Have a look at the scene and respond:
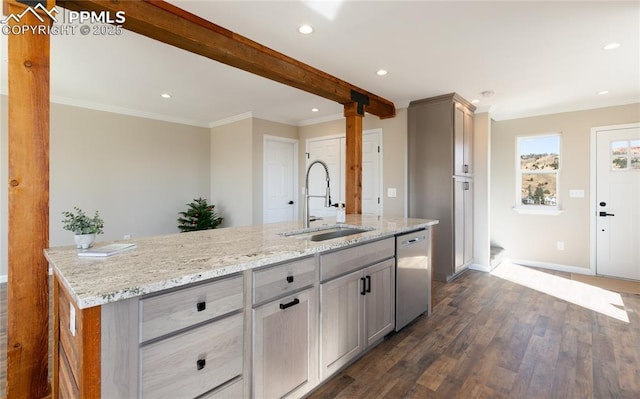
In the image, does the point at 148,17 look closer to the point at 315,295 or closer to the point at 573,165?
the point at 315,295

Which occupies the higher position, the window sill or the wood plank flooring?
the window sill

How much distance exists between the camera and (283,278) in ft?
5.20

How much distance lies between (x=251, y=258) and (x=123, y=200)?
13.8 ft

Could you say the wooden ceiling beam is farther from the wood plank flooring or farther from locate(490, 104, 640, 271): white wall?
locate(490, 104, 640, 271): white wall

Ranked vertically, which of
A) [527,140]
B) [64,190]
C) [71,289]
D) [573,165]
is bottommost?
[71,289]

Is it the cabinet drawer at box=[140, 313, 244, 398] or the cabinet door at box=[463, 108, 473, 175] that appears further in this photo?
the cabinet door at box=[463, 108, 473, 175]

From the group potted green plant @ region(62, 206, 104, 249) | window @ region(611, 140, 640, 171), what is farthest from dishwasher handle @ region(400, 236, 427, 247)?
window @ region(611, 140, 640, 171)

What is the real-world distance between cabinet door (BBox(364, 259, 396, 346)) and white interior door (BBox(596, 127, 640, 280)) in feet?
12.4

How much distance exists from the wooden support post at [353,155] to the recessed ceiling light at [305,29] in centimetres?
146

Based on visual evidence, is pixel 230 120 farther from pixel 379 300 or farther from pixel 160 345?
pixel 160 345

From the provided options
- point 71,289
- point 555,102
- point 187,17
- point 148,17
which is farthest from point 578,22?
point 71,289

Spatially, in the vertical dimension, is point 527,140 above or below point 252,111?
below

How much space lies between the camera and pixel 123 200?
4688mm

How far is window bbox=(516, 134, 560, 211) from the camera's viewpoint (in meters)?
4.68
